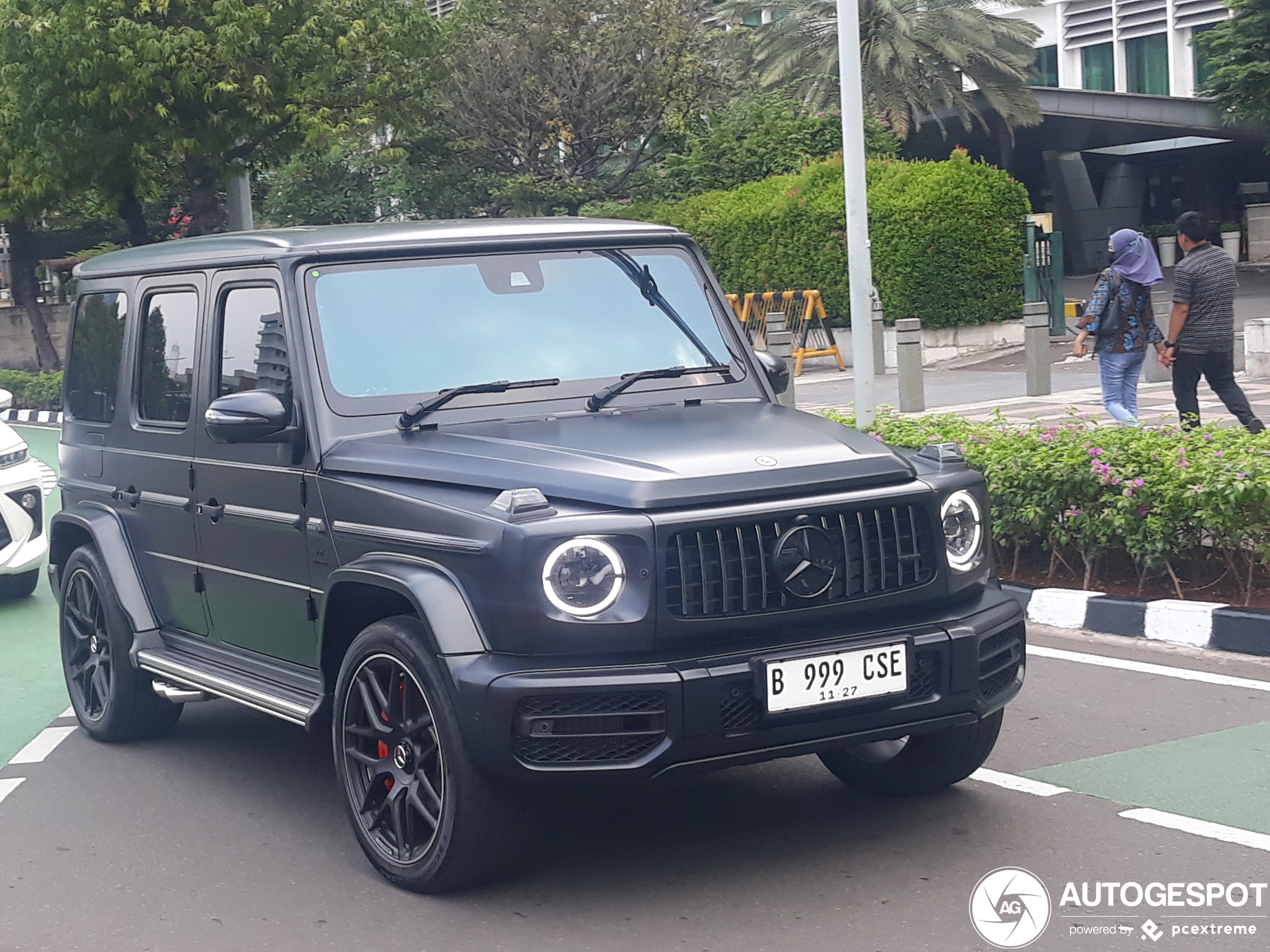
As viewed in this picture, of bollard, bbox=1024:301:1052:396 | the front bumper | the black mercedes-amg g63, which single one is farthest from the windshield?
bollard, bbox=1024:301:1052:396

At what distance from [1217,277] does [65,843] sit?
889cm

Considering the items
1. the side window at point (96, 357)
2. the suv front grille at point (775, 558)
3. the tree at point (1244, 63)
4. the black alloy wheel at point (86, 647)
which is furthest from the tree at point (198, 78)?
the tree at point (1244, 63)

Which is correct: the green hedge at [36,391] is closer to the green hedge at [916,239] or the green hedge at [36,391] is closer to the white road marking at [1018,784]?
the green hedge at [916,239]

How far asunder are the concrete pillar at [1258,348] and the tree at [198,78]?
538 inches

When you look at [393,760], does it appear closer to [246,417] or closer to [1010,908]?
[246,417]

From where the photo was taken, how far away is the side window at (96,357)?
639cm

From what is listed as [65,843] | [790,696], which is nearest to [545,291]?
[790,696]

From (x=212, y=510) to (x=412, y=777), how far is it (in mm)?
1482

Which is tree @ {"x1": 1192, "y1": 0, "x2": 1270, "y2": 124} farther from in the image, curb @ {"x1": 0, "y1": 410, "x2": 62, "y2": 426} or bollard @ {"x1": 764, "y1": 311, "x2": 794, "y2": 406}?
curb @ {"x1": 0, "y1": 410, "x2": 62, "y2": 426}

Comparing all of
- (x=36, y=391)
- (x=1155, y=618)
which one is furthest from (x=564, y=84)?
(x=1155, y=618)

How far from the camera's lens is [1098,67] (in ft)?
183

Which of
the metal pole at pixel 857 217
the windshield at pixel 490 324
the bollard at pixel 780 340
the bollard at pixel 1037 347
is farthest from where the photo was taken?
the bollard at pixel 1037 347

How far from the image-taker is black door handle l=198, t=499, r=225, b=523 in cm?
550

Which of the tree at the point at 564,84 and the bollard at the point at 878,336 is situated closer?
the bollard at the point at 878,336
